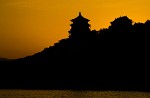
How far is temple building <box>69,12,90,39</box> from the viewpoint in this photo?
94.1 m

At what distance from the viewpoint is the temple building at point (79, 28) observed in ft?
309

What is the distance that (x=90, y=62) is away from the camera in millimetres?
89750

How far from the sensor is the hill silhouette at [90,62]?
85.5m

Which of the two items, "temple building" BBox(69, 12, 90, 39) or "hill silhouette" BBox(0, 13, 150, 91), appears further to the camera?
"temple building" BBox(69, 12, 90, 39)

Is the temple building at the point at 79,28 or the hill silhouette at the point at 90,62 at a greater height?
the temple building at the point at 79,28

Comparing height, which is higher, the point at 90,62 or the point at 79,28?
the point at 79,28

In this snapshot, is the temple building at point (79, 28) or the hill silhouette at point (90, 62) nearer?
the hill silhouette at point (90, 62)

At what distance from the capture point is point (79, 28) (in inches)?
3757

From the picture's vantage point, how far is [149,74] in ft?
273

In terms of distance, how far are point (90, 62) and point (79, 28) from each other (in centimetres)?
972

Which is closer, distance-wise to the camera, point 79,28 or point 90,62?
Result: point 90,62

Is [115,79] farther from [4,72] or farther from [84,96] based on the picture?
[4,72]

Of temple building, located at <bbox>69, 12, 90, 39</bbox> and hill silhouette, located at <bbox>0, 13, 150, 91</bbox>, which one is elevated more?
temple building, located at <bbox>69, 12, 90, 39</bbox>

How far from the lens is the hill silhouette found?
8550 centimetres
